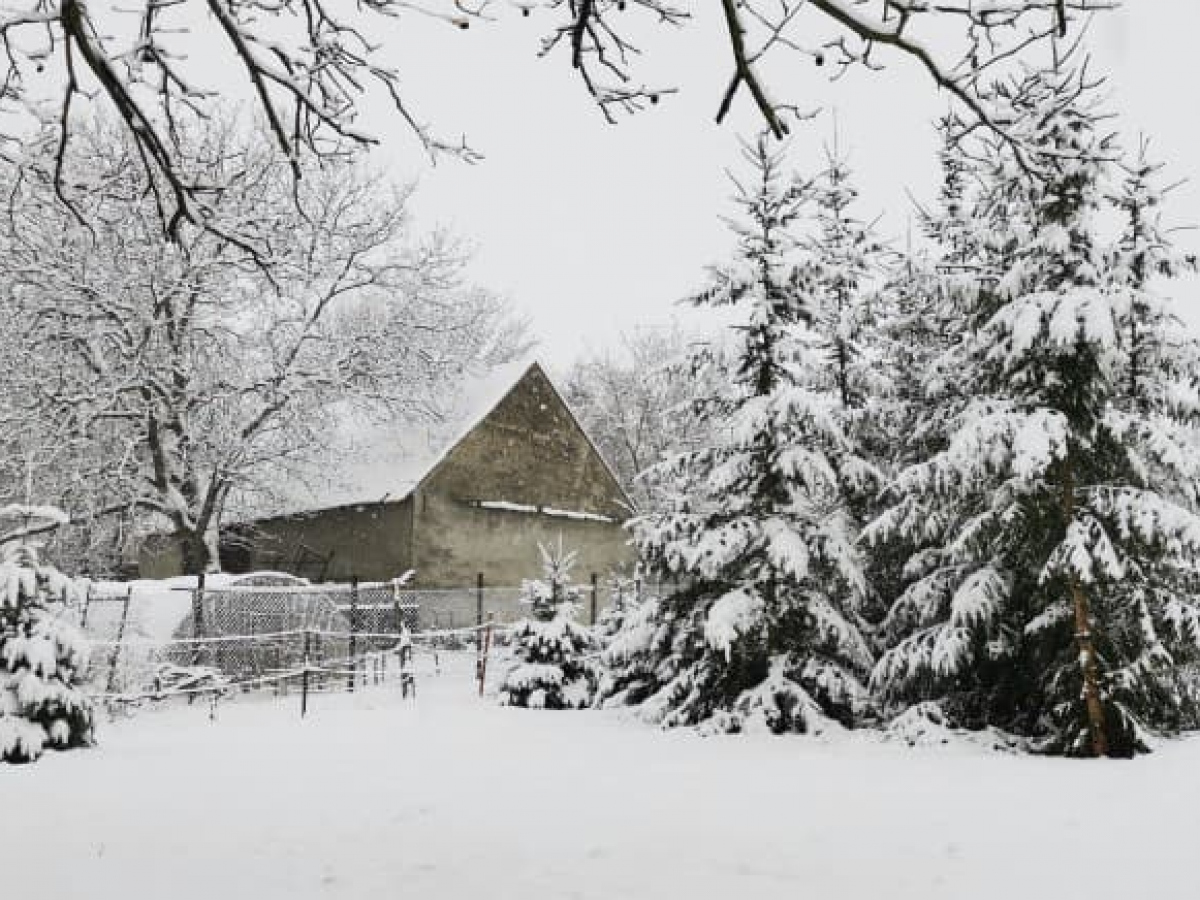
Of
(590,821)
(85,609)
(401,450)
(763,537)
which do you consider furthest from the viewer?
(401,450)

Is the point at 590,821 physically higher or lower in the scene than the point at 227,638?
lower

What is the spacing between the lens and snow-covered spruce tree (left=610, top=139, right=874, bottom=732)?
1112 cm


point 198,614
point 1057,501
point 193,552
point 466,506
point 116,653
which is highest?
point 466,506

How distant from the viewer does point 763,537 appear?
1124 centimetres

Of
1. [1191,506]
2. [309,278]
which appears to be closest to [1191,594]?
[1191,506]

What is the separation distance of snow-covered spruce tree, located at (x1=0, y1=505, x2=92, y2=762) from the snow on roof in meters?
14.8

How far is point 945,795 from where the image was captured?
25.5 ft

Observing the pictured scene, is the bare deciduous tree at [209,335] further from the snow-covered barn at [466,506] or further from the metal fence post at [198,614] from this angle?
the metal fence post at [198,614]

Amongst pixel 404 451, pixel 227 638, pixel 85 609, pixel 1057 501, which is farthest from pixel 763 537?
pixel 404 451

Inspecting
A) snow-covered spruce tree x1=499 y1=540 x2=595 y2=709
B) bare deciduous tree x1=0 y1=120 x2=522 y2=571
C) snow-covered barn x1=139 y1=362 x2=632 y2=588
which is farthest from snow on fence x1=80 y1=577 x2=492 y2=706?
snow-covered barn x1=139 y1=362 x2=632 y2=588

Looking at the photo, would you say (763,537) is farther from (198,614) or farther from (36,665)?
(198,614)

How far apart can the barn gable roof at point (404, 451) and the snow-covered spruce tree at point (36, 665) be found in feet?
49.1

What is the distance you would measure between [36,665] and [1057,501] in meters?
10.1

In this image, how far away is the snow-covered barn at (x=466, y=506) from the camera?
25.9 m
